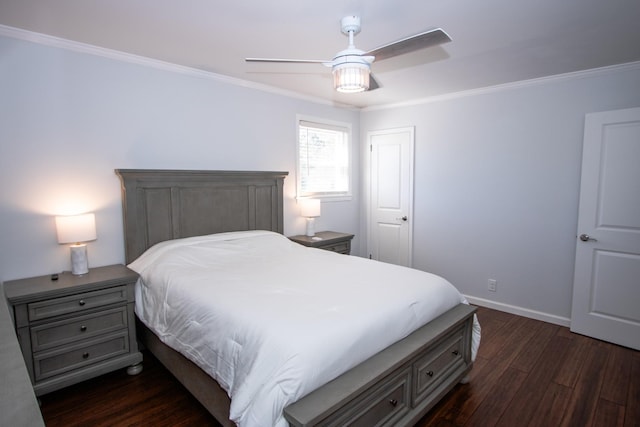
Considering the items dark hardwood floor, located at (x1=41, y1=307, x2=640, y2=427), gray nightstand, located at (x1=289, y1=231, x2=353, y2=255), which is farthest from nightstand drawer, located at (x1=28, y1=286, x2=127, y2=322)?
gray nightstand, located at (x1=289, y1=231, x2=353, y2=255)

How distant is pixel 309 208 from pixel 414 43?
8.37ft

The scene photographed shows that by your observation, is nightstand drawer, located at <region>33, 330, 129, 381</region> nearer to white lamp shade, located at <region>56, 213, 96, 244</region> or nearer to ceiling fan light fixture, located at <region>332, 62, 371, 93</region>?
white lamp shade, located at <region>56, 213, 96, 244</region>

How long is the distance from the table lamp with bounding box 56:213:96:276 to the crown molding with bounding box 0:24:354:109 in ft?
4.15

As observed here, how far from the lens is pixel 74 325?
7.74 feet

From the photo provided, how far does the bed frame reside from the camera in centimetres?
160

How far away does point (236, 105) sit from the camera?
360cm

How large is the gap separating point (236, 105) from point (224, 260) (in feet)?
5.56

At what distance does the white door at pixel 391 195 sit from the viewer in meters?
4.57

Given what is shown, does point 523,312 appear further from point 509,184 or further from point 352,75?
point 352,75

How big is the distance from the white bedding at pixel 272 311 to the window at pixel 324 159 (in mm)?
1592

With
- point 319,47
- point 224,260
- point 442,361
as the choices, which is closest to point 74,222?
point 224,260

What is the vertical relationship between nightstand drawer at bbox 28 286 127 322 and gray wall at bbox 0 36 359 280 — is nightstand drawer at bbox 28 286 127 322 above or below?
below

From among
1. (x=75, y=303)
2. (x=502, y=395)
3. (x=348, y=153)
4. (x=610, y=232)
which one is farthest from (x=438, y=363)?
(x=348, y=153)

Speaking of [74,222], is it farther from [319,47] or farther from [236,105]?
[319,47]
